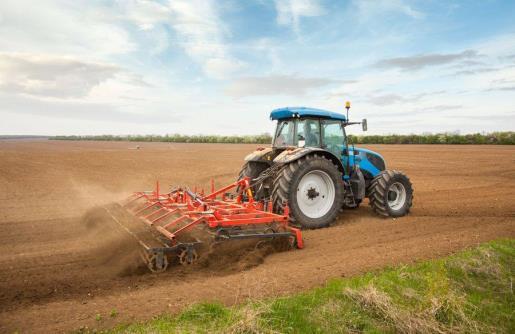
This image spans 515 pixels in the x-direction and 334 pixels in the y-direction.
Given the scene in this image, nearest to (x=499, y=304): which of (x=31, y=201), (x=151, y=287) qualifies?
(x=151, y=287)

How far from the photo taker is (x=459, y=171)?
18.4 metres

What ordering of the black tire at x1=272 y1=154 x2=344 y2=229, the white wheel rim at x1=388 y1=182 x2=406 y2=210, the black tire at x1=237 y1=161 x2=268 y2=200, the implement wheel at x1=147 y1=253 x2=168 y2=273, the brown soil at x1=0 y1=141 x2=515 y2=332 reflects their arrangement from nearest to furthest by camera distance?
1. the brown soil at x1=0 y1=141 x2=515 y2=332
2. the implement wheel at x1=147 y1=253 x2=168 y2=273
3. the black tire at x1=272 y1=154 x2=344 y2=229
4. the black tire at x1=237 y1=161 x2=268 y2=200
5. the white wheel rim at x1=388 y1=182 x2=406 y2=210

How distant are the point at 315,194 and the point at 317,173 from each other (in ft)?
1.34

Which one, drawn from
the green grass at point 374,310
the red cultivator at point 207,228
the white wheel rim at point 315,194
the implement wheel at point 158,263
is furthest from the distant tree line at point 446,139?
the implement wheel at point 158,263

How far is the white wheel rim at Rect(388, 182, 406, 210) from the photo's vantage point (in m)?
9.00

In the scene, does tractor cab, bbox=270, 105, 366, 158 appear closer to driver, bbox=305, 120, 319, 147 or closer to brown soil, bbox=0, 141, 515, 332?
driver, bbox=305, 120, 319, 147

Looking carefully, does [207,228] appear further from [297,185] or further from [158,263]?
[297,185]

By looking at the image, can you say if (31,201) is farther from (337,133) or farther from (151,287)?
(337,133)

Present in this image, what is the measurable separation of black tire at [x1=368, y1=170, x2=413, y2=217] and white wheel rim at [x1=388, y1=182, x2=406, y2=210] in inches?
1.0

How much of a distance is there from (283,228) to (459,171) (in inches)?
587

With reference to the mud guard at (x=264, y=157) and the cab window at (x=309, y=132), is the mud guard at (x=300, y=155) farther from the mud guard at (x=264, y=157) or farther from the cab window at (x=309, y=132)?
the mud guard at (x=264, y=157)

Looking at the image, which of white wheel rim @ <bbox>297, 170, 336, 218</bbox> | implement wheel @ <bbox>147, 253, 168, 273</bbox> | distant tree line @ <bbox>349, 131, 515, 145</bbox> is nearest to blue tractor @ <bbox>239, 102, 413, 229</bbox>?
white wheel rim @ <bbox>297, 170, 336, 218</bbox>

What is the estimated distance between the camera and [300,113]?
26.3ft

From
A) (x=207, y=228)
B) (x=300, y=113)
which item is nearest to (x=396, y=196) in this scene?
(x=300, y=113)
